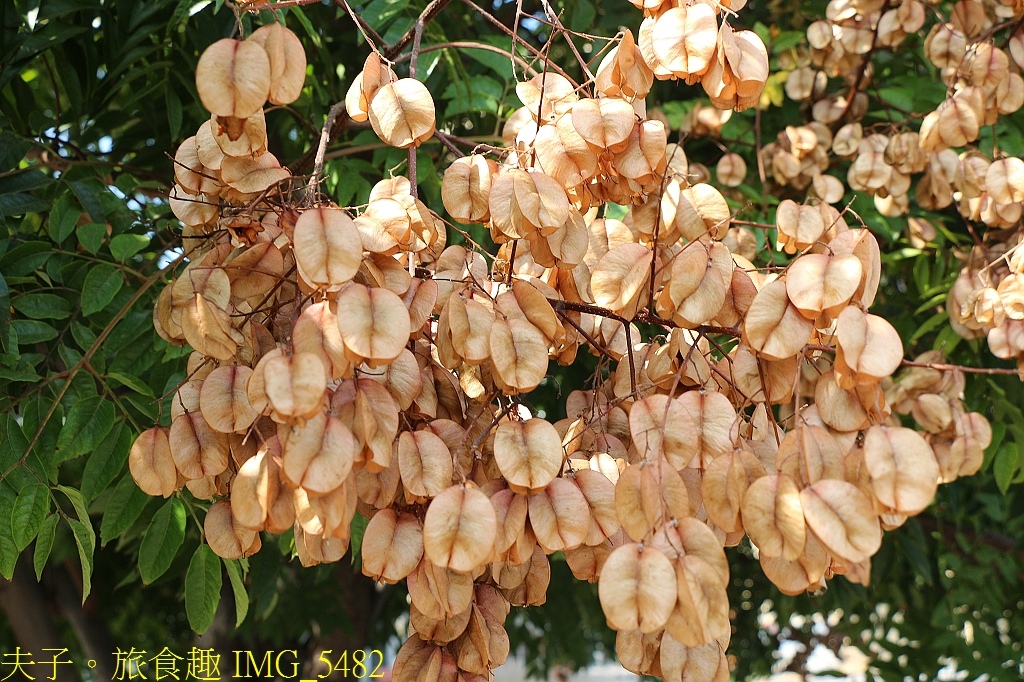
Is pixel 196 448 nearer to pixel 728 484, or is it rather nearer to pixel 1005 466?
pixel 728 484

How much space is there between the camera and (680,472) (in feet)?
3.33

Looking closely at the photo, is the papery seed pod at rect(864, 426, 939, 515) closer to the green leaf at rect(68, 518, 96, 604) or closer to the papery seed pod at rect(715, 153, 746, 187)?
the green leaf at rect(68, 518, 96, 604)

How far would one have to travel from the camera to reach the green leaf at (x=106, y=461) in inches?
54.9

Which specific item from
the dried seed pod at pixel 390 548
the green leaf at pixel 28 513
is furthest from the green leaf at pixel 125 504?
the dried seed pod at pixel 390 548

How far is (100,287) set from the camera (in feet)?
4.89

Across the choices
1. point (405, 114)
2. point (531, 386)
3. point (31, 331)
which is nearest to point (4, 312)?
point (31, 331)

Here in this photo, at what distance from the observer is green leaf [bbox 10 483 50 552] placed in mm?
1289

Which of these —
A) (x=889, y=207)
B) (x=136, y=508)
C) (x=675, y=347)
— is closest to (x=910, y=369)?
(x=889, y=207)

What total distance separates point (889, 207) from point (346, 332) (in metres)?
1.54

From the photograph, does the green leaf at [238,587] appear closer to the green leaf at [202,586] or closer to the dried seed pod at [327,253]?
the green leaf at [202,586]

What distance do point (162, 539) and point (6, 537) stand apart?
0.21 metres

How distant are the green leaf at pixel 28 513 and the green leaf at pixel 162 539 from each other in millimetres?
154

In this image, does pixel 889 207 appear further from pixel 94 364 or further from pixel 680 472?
pixel 94 364

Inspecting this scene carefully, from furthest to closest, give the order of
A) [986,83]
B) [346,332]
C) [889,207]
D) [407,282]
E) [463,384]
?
[889,207]
[986,83]
[463,384]
[407,282]
[346,332]
